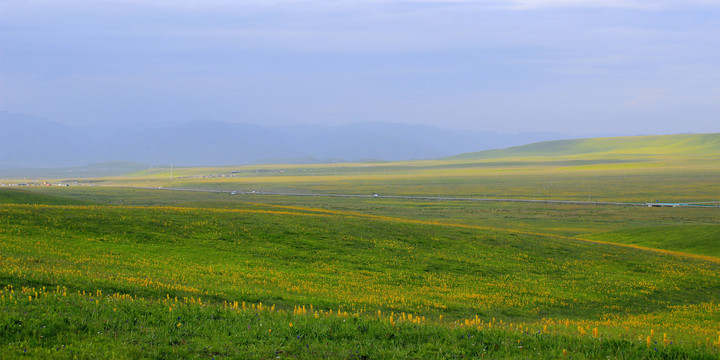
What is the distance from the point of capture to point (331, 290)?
2270 centimetres

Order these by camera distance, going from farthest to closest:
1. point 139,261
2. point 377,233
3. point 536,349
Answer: point 377,233
point 139,261
point 536,349

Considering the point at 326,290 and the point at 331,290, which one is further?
the point at 331,290

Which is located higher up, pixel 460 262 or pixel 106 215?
pixel 106 215

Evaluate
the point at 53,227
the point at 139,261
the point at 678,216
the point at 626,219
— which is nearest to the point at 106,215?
the point at 53,227

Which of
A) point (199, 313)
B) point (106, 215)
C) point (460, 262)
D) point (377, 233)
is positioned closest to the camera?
point (199, 313)

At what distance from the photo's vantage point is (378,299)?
2105 cm

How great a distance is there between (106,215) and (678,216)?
8288 centimetres

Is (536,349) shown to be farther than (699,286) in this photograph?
No

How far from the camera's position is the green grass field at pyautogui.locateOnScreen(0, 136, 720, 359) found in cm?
1109

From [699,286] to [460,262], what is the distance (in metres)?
12.7

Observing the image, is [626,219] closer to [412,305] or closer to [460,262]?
[460,262]

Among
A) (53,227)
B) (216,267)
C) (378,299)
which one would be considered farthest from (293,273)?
(53,227)

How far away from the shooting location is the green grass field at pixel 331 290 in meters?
11.1

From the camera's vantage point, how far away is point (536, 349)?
1133 centimetres
